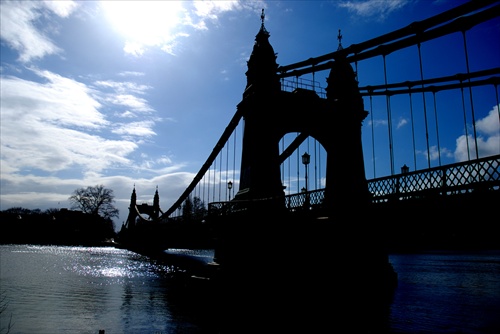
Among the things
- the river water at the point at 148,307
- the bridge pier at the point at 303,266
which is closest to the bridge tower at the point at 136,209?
the river water at the point at 148,307

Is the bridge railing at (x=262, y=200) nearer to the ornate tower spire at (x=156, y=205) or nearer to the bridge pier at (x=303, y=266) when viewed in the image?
the bridge pier at (x=303, y=266)

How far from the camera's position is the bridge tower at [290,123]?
18.5m

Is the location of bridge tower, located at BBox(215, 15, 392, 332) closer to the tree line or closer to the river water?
the river water

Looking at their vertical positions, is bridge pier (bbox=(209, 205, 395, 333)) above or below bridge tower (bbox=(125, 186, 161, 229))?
below

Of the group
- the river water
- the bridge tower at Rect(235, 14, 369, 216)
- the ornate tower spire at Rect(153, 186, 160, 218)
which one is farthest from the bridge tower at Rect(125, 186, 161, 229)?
the bridge tower at Rect(235, 14, 369, 216)

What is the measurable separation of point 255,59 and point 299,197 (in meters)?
8.76

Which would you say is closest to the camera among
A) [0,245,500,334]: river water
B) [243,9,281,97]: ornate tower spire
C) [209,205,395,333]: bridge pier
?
Answer: [0,245,500,334]: river water

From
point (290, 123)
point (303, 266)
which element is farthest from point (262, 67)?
point (303, 266)

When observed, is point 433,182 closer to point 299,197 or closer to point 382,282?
point 299,197

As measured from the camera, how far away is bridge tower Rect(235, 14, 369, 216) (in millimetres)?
18484

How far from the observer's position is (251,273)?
51.4 ft

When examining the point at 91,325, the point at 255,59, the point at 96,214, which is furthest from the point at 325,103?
the point at 96,214

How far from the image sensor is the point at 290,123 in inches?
795

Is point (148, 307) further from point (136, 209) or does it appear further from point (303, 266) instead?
point (136, 209)
